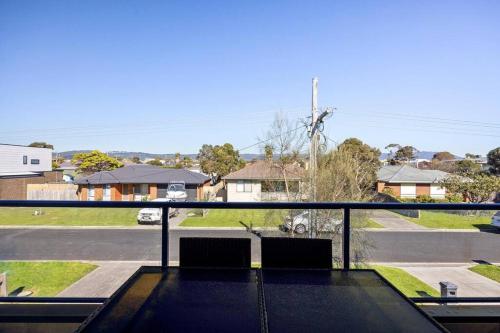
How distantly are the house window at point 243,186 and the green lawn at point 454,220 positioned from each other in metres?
19.6

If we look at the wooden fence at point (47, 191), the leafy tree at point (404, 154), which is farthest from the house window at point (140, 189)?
the leafy tree at point (404, 154)

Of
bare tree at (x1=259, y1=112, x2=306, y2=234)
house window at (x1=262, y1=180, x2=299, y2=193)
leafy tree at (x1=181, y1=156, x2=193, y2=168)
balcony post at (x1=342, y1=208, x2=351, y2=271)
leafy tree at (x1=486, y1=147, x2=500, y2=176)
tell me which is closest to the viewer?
balcony post at (x1=342, y1=208, x2=351, y2=271)

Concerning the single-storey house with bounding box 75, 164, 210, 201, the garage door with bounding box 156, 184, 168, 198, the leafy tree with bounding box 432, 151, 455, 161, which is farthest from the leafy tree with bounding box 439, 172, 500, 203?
the leafy tree with bounding box 432, 151, 455, 161

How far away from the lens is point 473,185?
57.7ft

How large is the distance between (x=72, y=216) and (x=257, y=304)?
205 centimetres

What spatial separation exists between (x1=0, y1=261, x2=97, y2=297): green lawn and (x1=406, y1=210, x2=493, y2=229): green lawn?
321 cm

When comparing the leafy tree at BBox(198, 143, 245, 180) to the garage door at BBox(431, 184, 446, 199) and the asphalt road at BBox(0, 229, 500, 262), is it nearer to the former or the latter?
the garage door at BBox(431, 184, 446, 199)

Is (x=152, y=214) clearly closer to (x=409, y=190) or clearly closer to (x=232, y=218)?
(x=232, y=218)

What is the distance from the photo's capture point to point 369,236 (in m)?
3.76

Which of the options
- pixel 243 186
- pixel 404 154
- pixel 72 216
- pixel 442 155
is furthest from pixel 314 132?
pixel 442 155

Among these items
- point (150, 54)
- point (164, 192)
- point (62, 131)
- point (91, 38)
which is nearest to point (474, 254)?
point (91, 38)

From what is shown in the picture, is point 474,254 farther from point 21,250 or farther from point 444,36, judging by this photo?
point 444,36

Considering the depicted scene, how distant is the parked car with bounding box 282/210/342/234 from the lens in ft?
9.29

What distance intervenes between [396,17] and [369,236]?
10.2 metres
